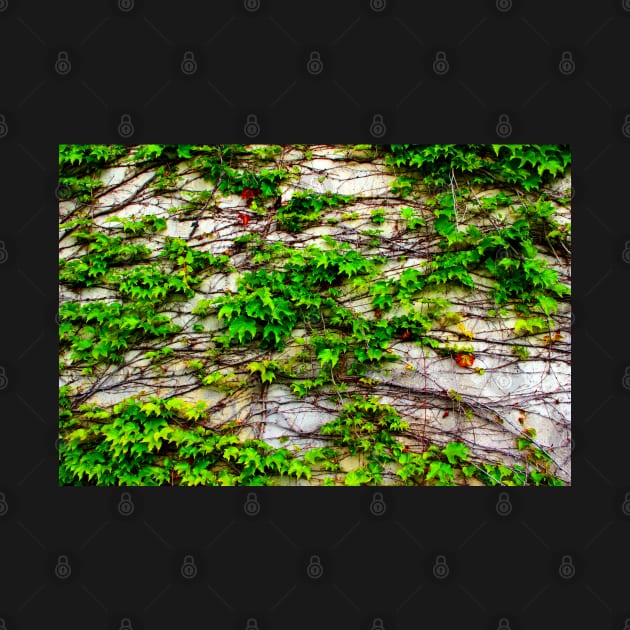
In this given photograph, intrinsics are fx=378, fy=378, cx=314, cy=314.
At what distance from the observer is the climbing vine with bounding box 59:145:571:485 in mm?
3254

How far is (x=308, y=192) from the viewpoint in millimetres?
3410

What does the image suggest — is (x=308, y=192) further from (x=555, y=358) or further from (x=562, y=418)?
(x=562, y=418)

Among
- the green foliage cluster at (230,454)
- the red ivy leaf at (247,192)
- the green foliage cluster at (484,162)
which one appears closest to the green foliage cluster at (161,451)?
the green foliage cluster at (230,454)

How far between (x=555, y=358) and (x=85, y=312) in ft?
13.7

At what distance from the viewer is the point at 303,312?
333 centimetres

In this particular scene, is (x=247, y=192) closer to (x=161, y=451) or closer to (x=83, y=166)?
(x=83, y=166)

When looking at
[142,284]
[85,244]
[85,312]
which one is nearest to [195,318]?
[142,284]

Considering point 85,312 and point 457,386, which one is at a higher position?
point 85,312

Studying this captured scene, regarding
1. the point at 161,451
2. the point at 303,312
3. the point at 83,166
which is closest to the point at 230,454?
the point at 161,451

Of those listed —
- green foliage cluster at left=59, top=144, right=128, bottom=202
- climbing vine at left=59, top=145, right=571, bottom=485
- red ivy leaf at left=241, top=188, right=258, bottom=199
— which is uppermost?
green foliage cluster at left=59, top=144, right=128, bottom=202

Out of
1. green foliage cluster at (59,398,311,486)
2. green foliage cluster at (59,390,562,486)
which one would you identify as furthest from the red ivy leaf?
green foliage cluster at (59,398,311,486)

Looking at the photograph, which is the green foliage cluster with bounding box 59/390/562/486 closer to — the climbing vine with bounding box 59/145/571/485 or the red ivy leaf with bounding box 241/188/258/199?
the climbing vine with bounding box 59/145/571/485

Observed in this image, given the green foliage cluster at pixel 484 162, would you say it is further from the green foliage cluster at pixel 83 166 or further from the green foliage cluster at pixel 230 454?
the green foliage cluster at pixel 83 166

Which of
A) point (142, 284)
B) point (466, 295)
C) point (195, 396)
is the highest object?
point (142, 284)
